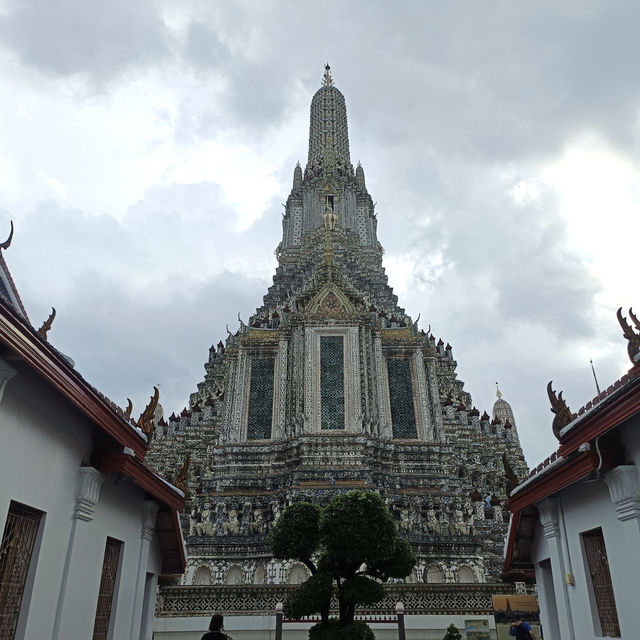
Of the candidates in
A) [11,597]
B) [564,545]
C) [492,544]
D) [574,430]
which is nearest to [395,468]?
[492,544]

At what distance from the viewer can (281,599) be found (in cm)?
1543

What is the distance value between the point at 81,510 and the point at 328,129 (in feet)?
164

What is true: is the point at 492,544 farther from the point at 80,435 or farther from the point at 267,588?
the point at 80,435

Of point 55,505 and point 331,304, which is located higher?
point 331,304

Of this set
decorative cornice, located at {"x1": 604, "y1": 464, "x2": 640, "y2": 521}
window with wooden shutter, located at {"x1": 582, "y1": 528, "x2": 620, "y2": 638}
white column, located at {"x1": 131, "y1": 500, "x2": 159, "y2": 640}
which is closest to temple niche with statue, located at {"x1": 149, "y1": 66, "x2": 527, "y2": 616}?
white column, located at {"x1": 131, "y1": 500, "x2": 159, "y2": 640}

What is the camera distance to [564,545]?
8.68 metres

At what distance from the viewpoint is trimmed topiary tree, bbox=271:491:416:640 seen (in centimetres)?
1015

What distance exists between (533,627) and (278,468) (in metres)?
15.6

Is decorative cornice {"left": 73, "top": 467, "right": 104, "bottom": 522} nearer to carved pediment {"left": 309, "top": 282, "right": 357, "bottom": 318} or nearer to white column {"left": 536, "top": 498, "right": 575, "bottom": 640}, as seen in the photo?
white column {"left": 536, "top": 498, "right": 575, "bottom": 640}

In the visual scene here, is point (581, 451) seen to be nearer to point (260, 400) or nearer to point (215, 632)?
point (215, 632)

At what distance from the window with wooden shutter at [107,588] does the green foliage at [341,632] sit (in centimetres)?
355

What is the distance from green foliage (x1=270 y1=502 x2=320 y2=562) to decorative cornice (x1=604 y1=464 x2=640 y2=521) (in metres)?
5.85

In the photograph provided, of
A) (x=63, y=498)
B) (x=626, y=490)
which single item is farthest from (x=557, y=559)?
(x=63, y=498)

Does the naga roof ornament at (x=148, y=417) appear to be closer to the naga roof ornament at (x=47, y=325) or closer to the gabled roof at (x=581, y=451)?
the naga roof ornament at (x=47, y=325)
